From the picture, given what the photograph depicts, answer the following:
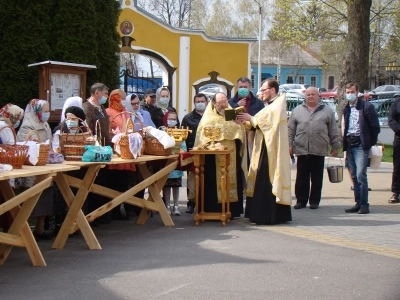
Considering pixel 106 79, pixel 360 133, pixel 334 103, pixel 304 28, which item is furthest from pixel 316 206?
pixel 304 28

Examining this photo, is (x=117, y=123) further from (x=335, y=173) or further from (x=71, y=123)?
(x=335, y=173)

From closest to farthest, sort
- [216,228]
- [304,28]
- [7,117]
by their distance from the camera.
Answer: [7,117] → [216,228] → [304,28]

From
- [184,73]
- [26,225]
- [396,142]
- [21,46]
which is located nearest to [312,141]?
[396,142]

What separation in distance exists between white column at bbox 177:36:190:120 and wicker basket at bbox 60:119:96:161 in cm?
1652

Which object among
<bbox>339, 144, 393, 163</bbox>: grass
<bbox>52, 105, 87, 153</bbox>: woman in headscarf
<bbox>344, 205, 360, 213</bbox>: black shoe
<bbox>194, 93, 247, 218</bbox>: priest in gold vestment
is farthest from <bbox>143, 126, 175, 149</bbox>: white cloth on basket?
<bbox>339, 144, 393, 163</bbox>: grass

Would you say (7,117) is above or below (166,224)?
above

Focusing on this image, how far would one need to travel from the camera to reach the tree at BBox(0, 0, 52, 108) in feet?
35.4

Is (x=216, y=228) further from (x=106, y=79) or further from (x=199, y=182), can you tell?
(x=106, y=79)

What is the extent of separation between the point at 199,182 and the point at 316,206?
252cm

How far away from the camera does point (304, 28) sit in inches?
1377

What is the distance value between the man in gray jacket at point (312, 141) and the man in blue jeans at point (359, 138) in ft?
0.94

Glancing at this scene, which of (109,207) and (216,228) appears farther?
(216,228)

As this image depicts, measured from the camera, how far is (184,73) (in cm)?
2506

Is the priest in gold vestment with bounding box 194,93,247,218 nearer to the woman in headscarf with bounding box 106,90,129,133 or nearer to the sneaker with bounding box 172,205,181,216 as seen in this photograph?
the sneaker with bounding box 172,205,181,216
